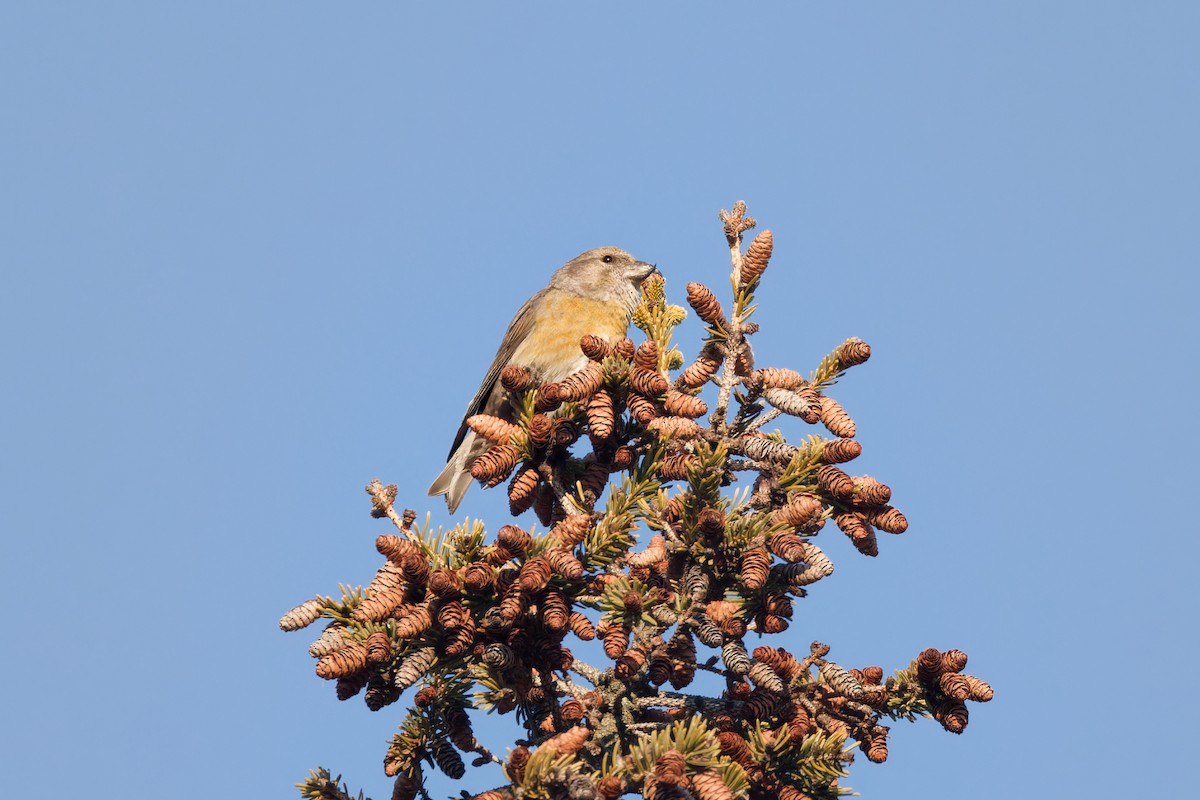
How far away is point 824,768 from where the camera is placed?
12.2 ft

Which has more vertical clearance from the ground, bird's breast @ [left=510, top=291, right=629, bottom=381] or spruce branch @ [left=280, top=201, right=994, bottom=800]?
bird's breast @ [left=510, top=291, right=629, bottom=381]

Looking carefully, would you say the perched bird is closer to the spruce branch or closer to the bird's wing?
the bird's wing

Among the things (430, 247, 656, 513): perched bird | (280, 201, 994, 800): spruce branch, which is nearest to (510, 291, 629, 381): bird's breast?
(430, 247, 656, 513): perched bird

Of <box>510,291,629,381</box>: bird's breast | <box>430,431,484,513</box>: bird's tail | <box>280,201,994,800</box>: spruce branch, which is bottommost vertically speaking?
<box>280,201,994,800</box>: spruce branch

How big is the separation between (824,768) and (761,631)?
1.56 ft

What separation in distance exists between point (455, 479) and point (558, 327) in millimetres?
1184

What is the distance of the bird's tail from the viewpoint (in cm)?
727

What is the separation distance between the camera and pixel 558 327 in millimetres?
7617

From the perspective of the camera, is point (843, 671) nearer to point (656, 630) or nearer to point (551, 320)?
point (656, 630)

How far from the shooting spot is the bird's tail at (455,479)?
727cm

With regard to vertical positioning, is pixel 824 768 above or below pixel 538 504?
below

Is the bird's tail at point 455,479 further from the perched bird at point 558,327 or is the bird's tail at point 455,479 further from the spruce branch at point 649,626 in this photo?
the spruce branch at point 649,626

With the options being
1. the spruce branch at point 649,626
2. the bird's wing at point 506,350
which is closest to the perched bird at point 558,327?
the bird's wing at point 506,350

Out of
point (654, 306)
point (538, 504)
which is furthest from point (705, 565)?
point (654, 306)
